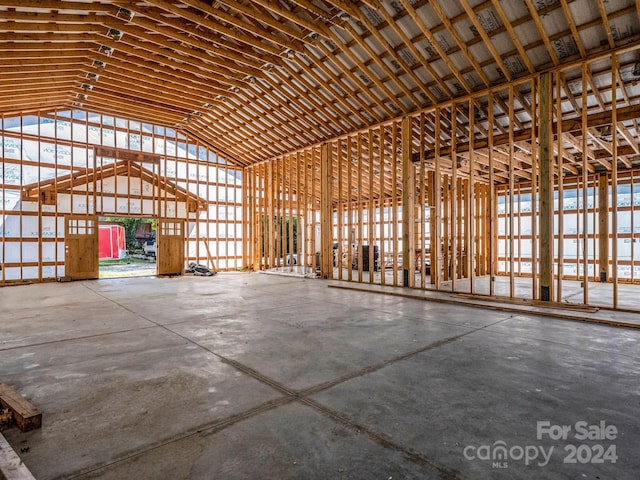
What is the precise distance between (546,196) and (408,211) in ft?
11.5

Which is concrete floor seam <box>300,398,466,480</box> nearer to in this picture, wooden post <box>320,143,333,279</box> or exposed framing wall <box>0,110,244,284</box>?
wooden post <box>320,143,333,279</box>

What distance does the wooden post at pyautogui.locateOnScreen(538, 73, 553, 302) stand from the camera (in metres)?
7.24

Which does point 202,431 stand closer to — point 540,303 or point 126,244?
point 540,303

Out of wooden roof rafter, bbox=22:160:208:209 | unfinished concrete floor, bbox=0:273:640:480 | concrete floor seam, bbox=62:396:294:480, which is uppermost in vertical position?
wooden roof rafter, bbox=22:160:208:209

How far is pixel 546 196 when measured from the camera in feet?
24.0

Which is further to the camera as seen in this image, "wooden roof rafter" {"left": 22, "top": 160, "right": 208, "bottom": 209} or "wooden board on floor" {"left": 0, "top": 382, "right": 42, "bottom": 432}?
"wooden roof rafter" {"left": 22, "top": 160, "right": 208, "bottom": 209}

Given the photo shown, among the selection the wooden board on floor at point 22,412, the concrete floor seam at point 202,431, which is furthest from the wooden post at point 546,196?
the wooden board on floor at point 22,412

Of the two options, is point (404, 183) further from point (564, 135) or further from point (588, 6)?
point (588, 6)

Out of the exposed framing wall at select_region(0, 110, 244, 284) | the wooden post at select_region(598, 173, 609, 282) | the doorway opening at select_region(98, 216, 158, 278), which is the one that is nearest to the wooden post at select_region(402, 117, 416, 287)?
the wooden post at select_region(598, 173, 609, 282)

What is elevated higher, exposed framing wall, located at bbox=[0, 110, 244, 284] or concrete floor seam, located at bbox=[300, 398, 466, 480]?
exposed framing wall, located at bbox=[0, 110, 244, 284]

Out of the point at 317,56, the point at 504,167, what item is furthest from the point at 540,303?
the point at 317,56

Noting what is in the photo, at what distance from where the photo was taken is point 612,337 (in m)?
4.75

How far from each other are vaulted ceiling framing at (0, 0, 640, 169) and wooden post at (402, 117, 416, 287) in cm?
56

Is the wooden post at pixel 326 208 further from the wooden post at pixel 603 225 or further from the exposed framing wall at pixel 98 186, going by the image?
the wooden post at pixel 603 225
